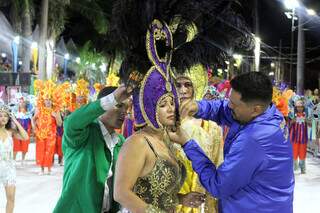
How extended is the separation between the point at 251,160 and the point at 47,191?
6603 mm

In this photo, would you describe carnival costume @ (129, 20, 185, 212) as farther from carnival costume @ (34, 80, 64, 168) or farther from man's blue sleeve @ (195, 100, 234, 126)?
carnival costume @ (34, 80, 64, 168)

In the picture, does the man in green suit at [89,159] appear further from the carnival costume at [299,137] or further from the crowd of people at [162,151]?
the carnival costume at [299,137]

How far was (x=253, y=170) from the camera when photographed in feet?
9.07

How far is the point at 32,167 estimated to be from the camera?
1171 cm

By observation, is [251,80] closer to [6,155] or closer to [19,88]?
[6,155]

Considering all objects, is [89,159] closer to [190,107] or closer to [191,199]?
[191,199]

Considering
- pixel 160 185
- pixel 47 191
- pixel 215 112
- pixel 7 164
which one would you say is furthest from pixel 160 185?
pixel 47 191

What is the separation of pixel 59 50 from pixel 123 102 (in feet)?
99.1

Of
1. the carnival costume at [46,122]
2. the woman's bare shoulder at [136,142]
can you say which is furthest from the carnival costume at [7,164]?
the carnival costume at [46,122]

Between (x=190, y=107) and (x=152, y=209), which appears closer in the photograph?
(x=152, y=209)

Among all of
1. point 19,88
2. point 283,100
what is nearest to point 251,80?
point 283,100

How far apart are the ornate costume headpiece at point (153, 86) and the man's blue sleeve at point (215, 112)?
751mm

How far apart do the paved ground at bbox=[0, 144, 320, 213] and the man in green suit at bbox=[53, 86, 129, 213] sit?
170 inches

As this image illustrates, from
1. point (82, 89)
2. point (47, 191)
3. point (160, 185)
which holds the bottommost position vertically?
point (47, 191)
